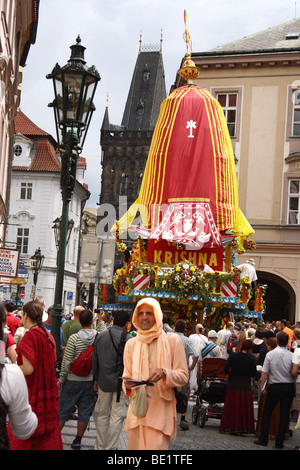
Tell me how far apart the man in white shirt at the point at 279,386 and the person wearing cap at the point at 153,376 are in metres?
4.45

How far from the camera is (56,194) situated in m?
53.3

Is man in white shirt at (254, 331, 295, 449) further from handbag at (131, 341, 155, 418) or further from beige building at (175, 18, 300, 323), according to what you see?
beige building at (175, 18, 300, 323)

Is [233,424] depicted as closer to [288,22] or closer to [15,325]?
[15,325]

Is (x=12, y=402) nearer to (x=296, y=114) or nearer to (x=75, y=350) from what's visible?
(x=75, y=350)

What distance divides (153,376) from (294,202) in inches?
943

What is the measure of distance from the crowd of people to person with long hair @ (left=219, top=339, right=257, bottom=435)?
2 cm

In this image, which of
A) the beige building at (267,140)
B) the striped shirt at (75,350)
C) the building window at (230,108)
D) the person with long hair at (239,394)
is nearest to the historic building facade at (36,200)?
the building window at (230,108)

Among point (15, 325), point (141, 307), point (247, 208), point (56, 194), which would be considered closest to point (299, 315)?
point (247, 208)

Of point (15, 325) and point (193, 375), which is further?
point (193, 375)

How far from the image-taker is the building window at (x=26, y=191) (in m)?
53.4

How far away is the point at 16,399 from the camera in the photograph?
12.5 feet

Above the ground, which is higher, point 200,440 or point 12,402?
point 12,402

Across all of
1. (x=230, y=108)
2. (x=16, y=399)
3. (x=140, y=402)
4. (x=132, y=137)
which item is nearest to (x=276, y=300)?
(x=230, y=108)
